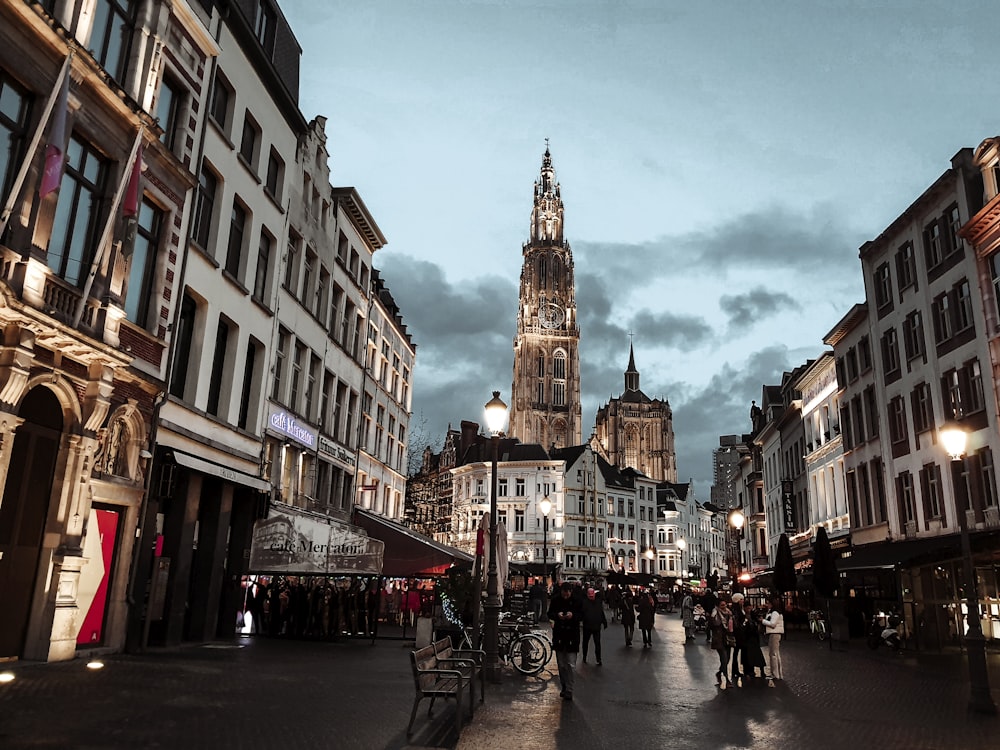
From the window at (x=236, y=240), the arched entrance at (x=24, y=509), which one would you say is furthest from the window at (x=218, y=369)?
the arched entrance at (x=24, y=509)

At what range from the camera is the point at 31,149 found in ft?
40.4

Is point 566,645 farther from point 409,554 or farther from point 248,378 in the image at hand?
point 409,554

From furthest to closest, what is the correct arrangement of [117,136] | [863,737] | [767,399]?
[767,399], [117,136], [863,737]

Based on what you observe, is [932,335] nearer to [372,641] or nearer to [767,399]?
[372,641]

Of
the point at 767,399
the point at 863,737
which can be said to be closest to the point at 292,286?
the point at 863,737

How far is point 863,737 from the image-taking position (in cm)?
1005

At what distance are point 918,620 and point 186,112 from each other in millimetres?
27377

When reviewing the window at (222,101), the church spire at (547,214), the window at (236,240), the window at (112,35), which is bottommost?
the window at (236,240)

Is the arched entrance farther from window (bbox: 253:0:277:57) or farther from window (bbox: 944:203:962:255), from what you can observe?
window (bbox: 944:203:962:255)

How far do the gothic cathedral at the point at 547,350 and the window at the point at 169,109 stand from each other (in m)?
124

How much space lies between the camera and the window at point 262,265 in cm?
2297

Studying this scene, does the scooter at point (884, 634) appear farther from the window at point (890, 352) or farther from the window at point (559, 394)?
the window at point (559, 394)

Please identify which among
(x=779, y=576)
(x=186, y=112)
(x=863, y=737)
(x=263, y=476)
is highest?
(x=186, y=112)

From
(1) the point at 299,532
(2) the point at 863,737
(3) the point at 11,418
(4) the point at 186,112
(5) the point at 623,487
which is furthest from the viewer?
(5) the point at 623,487
